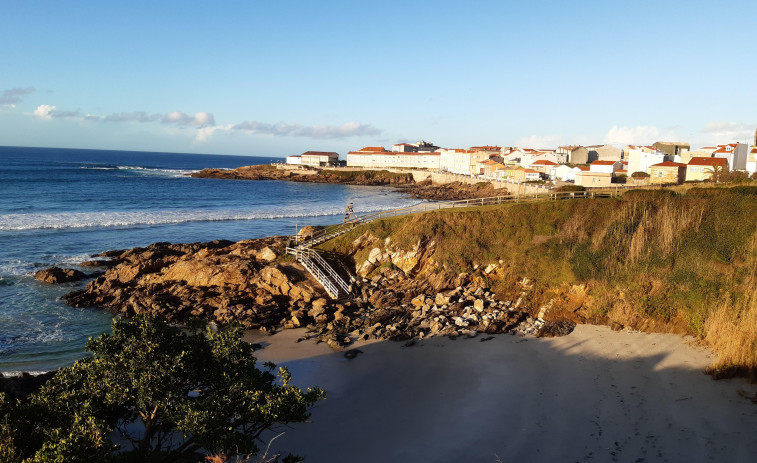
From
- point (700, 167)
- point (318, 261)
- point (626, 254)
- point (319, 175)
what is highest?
point (700, 167)

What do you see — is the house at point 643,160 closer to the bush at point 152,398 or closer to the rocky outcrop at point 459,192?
the rocky outcrop at point 459,192

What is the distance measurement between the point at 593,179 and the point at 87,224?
58635mm

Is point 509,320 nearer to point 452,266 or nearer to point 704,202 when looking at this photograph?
point 452,266

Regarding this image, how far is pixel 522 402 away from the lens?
51.6ft

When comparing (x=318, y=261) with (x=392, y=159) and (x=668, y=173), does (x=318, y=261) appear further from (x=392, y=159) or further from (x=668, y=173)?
(x=392, y=159)

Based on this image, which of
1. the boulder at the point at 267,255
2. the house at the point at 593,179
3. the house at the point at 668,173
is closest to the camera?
the boulder at the point at 267,255

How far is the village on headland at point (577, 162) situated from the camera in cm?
5344

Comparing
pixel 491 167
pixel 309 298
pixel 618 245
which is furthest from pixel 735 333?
pixel 491 167

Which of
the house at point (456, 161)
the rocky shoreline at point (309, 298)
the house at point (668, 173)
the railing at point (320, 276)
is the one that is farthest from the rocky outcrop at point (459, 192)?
the railing at point (320, 276)

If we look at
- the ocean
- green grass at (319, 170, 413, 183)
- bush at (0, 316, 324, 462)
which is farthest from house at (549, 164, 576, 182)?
bush at (0, 316, 324, 462)

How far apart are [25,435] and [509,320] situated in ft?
59.8

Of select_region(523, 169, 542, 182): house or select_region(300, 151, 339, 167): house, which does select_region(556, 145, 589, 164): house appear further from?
select_region(300, 151, 339, 167): house

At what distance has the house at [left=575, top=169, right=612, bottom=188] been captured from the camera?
61.4 meters

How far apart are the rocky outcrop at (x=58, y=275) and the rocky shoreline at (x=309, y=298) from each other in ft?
10.5
